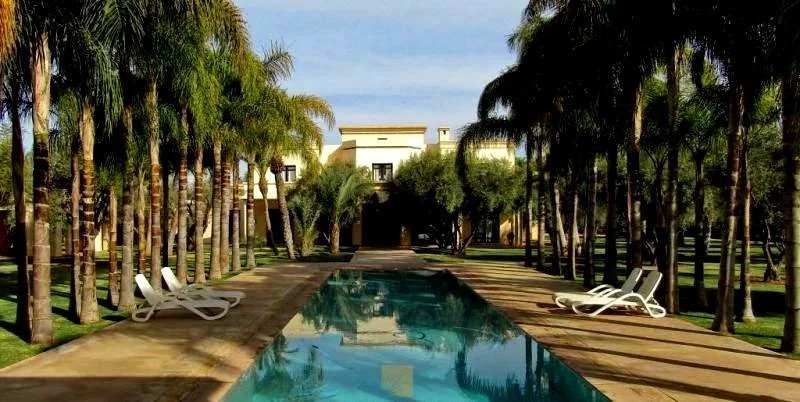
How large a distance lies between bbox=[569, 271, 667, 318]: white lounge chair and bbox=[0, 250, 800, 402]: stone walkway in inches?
8.5

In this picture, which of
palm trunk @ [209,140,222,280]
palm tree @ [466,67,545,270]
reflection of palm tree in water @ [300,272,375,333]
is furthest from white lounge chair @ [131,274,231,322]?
palm tree @ [466,67,545,270]

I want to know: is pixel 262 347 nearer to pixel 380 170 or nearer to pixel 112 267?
pixel 112 267

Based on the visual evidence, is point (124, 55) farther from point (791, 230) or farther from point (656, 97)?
point (656, 97)

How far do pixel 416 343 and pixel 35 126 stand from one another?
256 inches

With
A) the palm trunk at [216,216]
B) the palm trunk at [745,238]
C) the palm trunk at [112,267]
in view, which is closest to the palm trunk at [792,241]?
the palm trunk at [745,238]

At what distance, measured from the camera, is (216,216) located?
21.6 metres

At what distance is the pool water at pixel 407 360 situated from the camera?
818 centimetres

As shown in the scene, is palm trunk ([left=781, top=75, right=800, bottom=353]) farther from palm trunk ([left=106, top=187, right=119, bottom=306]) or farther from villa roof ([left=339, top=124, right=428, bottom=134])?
villa roof ([left=339, top=124, right=428, bottom=134])

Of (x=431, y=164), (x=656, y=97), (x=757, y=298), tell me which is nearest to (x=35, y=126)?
(x=656, y=97)

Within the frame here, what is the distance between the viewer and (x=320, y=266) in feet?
85.6

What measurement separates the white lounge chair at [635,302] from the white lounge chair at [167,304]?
6.39m

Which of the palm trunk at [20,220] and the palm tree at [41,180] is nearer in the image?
the palm tree at [41,180]

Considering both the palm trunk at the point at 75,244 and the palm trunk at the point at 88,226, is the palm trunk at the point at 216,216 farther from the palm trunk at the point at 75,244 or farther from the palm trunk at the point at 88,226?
the palm trunk at the point at 88,226

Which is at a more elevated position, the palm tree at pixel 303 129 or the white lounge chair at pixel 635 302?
the palm tree at pixel 303 129
